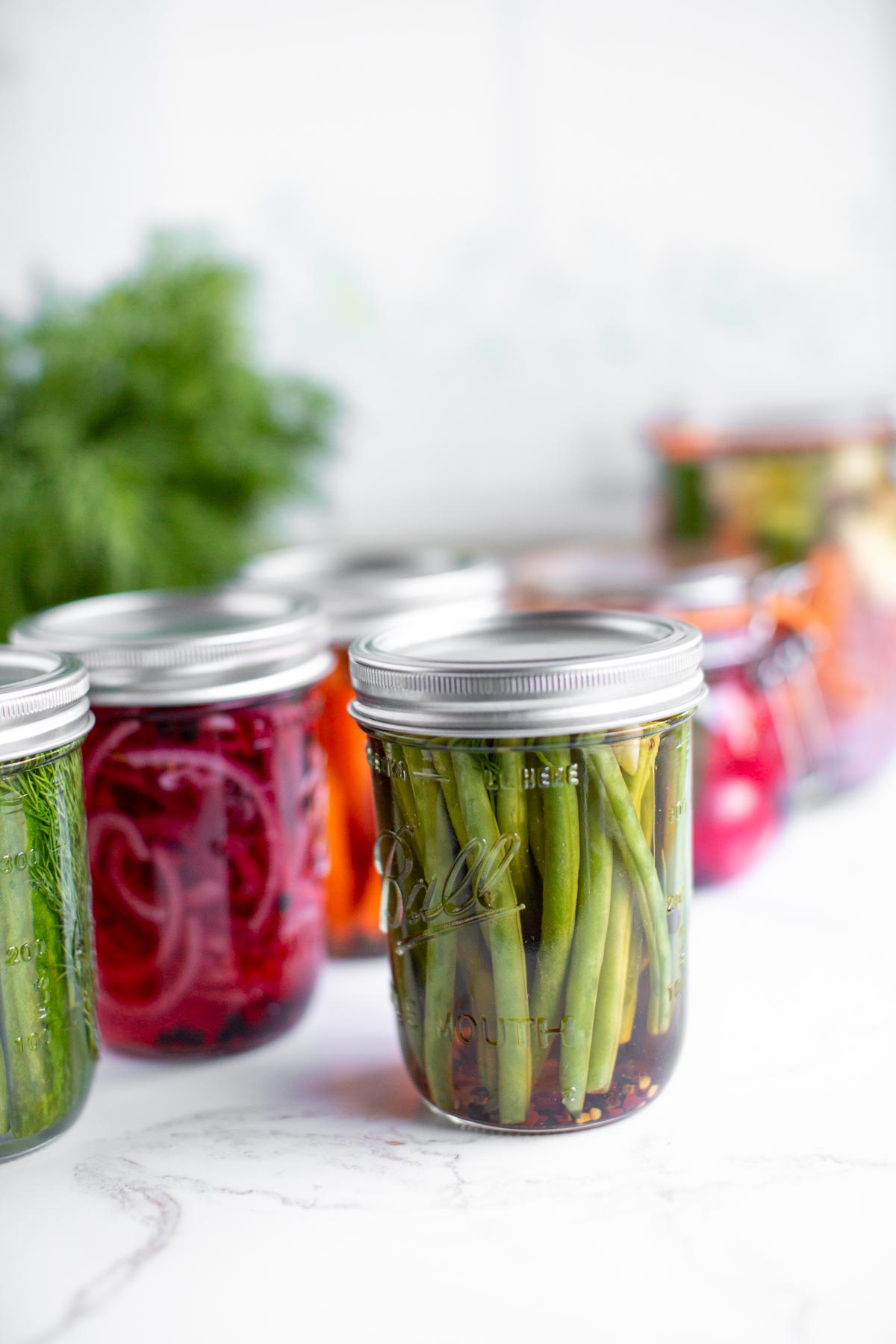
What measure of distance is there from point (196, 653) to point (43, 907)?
0.54ft

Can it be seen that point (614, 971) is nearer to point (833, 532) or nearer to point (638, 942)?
point (638, 942)

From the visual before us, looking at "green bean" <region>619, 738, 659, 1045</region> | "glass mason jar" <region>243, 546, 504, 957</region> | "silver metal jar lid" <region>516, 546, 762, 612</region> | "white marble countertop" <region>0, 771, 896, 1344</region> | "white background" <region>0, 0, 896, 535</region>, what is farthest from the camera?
"white background" <region>0, 0, 896, 535</region>

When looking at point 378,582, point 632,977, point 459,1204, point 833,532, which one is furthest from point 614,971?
point 833,532

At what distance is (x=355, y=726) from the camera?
875 mm

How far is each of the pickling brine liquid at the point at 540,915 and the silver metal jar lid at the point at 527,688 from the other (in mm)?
12

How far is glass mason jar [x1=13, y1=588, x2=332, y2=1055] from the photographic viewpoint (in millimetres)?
727

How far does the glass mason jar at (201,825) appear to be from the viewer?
2.38ft

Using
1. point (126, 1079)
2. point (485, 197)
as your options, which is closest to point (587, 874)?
point (126, 1079)

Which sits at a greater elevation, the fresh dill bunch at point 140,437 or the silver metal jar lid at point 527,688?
the fresh dill bunch at point 140,437

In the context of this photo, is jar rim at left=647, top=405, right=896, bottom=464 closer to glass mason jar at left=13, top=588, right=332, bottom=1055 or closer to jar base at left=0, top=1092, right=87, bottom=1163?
glass mason jar at left=13, top=588, right=332, bottom=1055

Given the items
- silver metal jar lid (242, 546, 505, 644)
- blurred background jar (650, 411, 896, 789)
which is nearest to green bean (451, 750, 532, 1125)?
silver metal jar lid (242, 546, 505, 644)

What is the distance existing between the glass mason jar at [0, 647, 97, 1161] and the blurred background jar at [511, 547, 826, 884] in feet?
1.39

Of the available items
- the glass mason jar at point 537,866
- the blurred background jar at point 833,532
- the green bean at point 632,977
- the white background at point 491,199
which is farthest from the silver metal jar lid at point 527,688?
the white background at point 491,199

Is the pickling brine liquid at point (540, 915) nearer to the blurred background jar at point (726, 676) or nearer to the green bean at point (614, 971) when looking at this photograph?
the green bean at point (614, 971)
